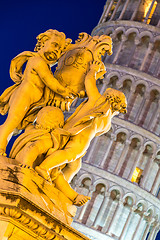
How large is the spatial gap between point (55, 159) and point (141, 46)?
75.4 ft

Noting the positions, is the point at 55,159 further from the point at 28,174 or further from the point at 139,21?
the point at 139,21

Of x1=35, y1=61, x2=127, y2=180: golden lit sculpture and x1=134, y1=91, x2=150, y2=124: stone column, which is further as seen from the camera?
x1=134, y1=91, x2=150, y2=124: stone column

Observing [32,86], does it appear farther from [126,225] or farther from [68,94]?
[126,225]

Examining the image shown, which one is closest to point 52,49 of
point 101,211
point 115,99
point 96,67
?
point 96,67

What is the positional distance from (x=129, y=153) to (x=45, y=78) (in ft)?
69.7

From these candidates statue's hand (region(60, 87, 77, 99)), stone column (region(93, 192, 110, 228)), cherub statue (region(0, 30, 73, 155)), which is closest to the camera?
cherub statue (region(0, 30, 73, 155))

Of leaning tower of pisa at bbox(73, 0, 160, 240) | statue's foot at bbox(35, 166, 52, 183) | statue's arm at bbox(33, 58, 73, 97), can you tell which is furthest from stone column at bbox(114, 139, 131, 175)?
statue's foot at bbox(35, 166, 52, 183)

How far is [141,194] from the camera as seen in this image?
25000 millimetres

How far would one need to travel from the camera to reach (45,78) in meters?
4.40

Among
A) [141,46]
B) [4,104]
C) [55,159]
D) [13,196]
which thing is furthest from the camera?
[141,46]

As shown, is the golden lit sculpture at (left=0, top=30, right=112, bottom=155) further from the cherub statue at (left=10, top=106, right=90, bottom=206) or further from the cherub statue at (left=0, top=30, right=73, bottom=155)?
the cherub statue at (left=10, top=106, right=90, bottom=206)

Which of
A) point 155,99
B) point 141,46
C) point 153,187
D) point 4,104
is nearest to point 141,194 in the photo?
point 153,187

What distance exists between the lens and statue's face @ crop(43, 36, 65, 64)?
4.54 m

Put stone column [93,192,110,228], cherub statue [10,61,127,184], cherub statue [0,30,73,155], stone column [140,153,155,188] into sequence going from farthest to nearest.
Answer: stone column [140,153,155,188], stone column [93,192,110,228], cherub statue [0,30,73,155], cherub statue [10,61,127,184]
